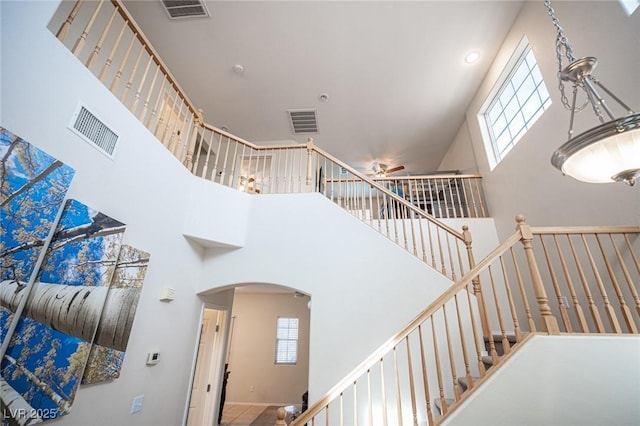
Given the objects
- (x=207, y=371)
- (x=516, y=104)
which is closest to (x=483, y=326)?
(x=516, y=104)

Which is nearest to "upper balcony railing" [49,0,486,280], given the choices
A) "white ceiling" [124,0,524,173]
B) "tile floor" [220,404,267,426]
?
"white ceiling" [124,0,524,173]

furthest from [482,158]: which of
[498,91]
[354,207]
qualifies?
[354,207]

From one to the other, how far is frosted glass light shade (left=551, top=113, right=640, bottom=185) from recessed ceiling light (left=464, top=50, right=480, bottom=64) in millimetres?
3518

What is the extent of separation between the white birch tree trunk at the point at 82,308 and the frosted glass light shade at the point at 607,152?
10.1 feet

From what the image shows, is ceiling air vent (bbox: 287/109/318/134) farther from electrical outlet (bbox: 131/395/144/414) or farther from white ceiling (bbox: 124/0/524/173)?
electrical outlet (bbox: 131/395/144/414)

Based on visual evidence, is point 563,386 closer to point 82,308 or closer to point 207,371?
point 82,308

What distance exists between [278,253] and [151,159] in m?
1.74

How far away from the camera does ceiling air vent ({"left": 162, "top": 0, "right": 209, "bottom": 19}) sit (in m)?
3.59

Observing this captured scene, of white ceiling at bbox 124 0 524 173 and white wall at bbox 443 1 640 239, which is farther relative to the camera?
white ceiling at bbox 124 0 524 173

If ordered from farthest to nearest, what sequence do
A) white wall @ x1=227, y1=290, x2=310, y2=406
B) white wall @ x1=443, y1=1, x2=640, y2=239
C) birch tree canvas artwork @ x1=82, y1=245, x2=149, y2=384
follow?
1. white wall @ x1=227, y1=290, x2=310, y2=406
2. white wall @ x1=443, y1=1, x2=640, y2=239
3. birch tree canvas artwork @ x1=82, y1=245, x2=149, y2=384

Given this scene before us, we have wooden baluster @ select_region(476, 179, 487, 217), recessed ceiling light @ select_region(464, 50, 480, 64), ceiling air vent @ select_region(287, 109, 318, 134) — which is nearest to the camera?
recessed ceiling light @ select_region(464, 50, 480, 64)

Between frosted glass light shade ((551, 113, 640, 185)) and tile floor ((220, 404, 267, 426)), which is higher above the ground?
frosted glass light shade ((551, 113, 640, 185))

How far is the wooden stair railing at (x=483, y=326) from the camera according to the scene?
2012mm

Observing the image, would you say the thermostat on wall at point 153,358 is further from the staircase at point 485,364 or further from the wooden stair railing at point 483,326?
the staircase at point 485,364
